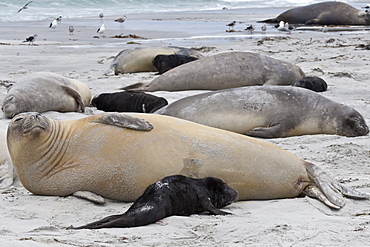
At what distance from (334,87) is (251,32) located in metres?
9.13

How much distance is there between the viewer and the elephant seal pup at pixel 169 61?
9677 millimetres

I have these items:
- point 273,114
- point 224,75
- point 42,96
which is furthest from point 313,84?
point 42,96

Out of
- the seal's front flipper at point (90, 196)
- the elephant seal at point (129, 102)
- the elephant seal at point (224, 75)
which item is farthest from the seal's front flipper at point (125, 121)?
the elephant seal at point (224, 75)

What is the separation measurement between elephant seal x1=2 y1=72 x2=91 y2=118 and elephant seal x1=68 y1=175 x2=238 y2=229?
3628 mm

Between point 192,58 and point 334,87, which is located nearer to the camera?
point 334,87

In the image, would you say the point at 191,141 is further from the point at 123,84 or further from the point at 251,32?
the point at 251,32

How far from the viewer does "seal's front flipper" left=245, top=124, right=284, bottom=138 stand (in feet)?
18.7

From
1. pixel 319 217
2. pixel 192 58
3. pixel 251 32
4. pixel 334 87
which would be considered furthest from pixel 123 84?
pixel 251 32

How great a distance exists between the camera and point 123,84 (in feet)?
28.9

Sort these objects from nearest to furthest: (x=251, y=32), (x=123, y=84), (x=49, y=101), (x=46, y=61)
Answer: (x=49, y=101) → (x=123, y=84) → (x=46, y=61) → (x=251, y=32)

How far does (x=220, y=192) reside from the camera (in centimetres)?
348

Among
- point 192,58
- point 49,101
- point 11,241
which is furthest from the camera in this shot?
point 192,58

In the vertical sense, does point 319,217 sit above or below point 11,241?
below

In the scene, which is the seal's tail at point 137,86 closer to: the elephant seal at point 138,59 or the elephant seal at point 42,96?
the elephant seal at point 42,96
